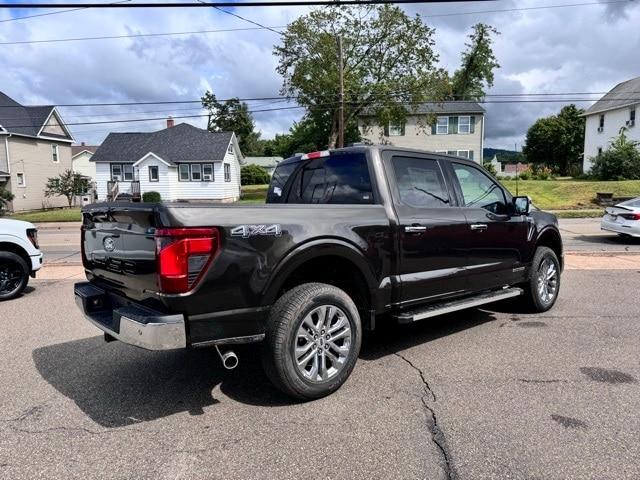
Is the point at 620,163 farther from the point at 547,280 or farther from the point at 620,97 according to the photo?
the point at 547,280

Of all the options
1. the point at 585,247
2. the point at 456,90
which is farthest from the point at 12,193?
the point at 456,90

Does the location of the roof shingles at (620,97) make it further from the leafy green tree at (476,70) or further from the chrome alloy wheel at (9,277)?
the chrome alloy wheel at (9,277)

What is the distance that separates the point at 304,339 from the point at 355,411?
629mm

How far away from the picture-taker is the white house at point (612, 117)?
41.6 meters

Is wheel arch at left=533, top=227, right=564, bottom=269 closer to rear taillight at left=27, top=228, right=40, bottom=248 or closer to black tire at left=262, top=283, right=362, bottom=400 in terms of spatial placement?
black tire at left=262, top=283, right=362, bottom=400

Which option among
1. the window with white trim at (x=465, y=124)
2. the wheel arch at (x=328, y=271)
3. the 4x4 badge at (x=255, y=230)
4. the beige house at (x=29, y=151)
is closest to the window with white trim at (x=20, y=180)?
the beige house at (x=29, y=151)

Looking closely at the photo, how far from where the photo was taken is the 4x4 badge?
355 cm

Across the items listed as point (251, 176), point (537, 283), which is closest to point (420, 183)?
point (537, 283)

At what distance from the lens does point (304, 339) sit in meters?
3.91

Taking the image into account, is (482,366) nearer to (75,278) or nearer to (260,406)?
(260,406)

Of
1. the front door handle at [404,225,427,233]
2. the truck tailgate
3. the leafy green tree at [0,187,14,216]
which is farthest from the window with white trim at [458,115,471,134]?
the truck tailgate

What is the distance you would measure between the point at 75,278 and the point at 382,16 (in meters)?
32.2

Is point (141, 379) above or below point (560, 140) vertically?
below

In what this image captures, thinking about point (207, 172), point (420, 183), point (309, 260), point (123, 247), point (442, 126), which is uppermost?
point (442, 126)
